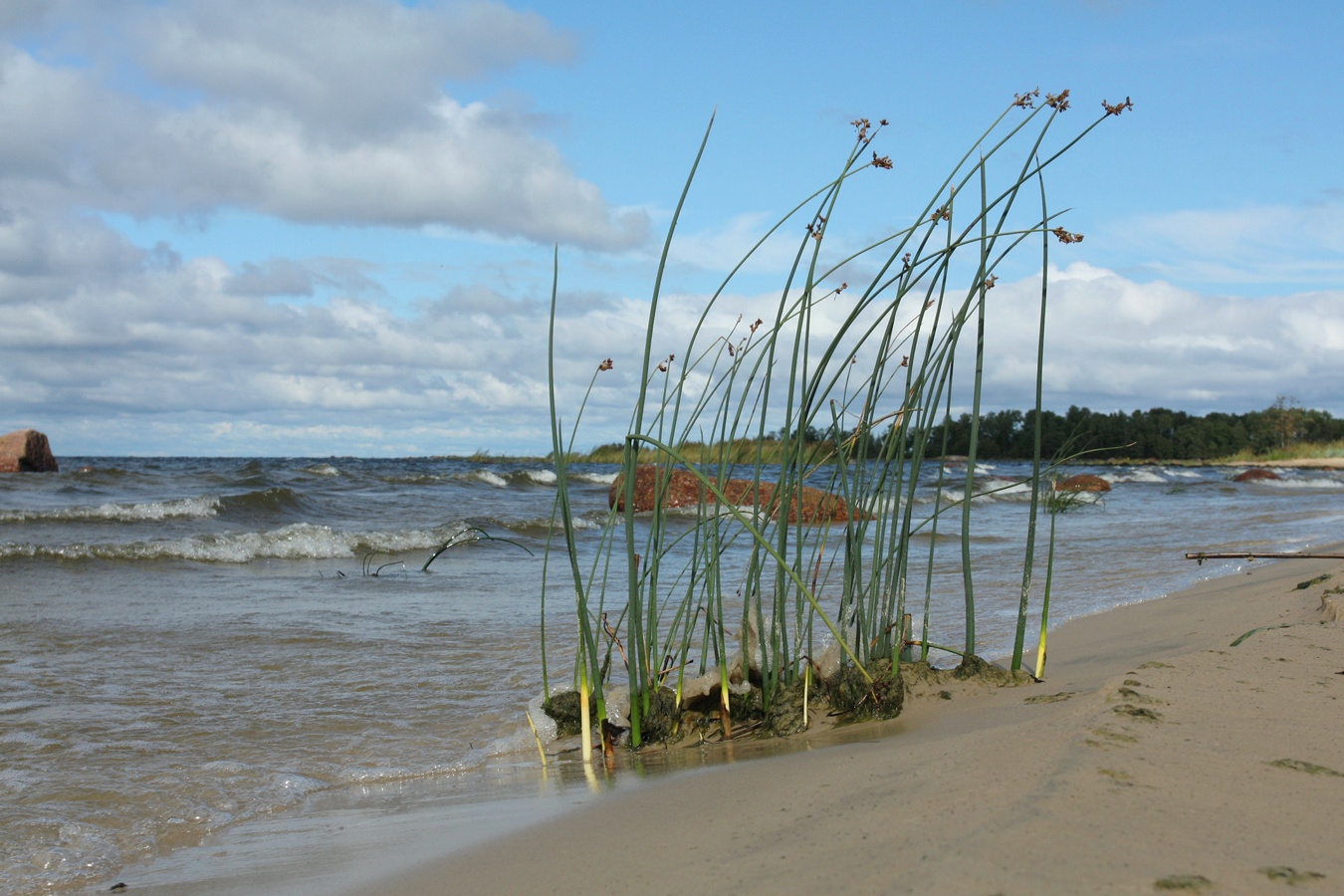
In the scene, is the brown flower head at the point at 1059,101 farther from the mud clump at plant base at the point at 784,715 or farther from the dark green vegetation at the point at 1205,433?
the dark green vegetation at the point at 1205,433

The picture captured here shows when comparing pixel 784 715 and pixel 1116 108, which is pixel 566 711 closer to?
pixel 784 715

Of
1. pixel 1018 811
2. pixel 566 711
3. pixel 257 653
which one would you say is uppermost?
pixel 1018 811

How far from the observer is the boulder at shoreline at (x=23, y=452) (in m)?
14.8

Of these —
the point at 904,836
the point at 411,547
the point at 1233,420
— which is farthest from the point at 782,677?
the point at 1233,420

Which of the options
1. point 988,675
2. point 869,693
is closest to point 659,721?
point 869,693

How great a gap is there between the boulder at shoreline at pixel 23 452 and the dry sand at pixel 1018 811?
16446mm

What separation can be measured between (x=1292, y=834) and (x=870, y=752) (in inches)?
27.0

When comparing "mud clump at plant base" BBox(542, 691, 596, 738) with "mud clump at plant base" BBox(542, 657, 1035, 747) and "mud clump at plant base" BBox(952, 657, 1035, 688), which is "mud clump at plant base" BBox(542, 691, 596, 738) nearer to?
"mud clump at plant base" BBox(542, 657, 1035, 747)

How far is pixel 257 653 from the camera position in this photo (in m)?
3.50

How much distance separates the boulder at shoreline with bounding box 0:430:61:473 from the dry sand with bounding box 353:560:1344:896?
1645cm

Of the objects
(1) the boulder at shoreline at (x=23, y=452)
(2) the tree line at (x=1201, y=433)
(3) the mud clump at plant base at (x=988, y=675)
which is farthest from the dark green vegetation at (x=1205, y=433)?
(3) the mud clump at plant base at (x=988, y=675)

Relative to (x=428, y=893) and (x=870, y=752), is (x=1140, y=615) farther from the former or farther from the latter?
(x=428, y=893)

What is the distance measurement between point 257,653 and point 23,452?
46.9 feet

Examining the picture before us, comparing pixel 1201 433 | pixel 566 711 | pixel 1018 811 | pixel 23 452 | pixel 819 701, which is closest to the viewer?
pixel 1018 811
